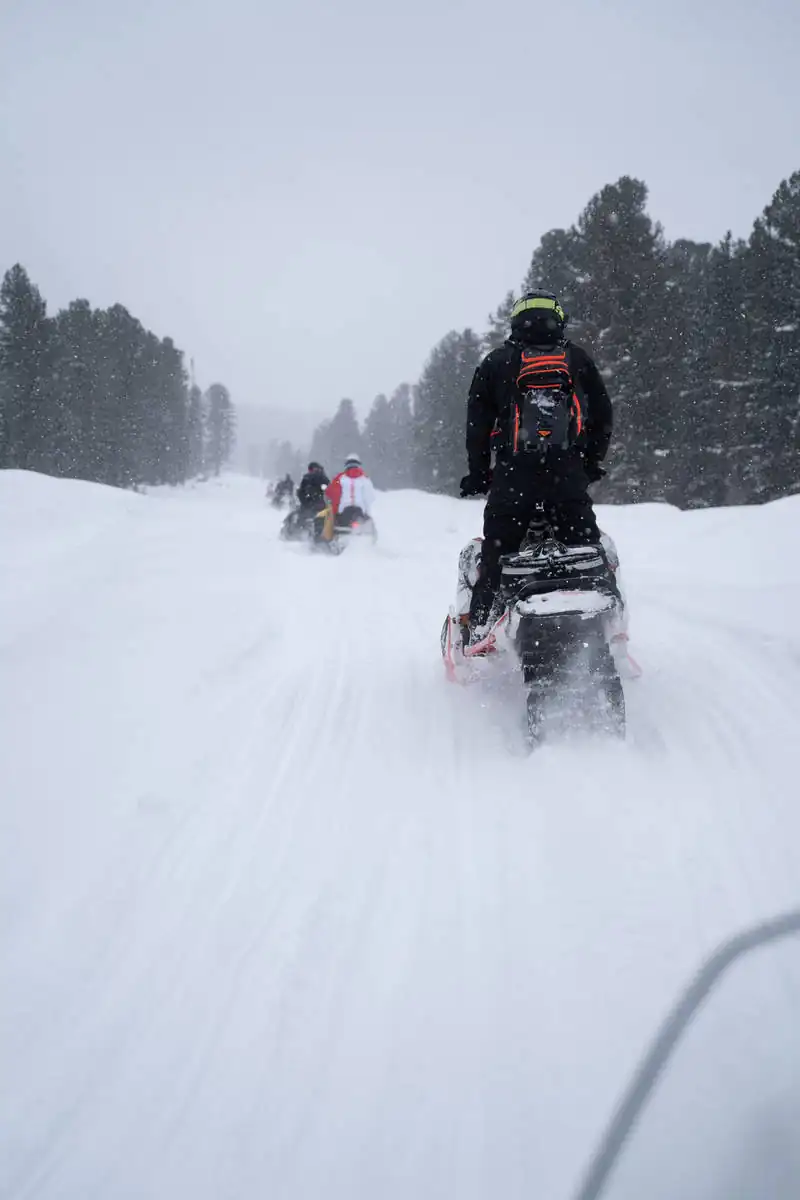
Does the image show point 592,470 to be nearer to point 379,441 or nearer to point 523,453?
point 523,453

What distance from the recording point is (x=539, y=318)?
3.24m

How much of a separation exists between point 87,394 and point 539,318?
→ 166 ft

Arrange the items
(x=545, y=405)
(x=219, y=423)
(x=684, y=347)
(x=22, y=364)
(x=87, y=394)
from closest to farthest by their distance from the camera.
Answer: (x=545, y=405) < (x=684, y=347) < (x=22, y=364) < (x=87, y=394) < (x=219, y=423)

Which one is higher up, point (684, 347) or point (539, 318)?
point (684, 347)

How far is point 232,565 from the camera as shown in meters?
7.82

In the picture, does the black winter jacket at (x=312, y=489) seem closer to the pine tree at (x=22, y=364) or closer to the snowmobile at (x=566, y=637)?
the snowmobile at (x=566, y=637)

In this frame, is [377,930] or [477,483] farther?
[477,483]

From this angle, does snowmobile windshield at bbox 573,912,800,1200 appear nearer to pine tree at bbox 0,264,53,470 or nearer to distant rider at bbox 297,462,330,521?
distant rider at bbox 297,462,330,521

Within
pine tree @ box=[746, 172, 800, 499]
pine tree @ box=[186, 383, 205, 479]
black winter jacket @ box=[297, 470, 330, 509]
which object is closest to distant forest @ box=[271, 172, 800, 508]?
pine tree @ box=[746, 172, 800, 499]

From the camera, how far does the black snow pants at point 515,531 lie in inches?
128

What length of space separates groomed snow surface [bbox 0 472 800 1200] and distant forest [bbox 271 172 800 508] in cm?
2064

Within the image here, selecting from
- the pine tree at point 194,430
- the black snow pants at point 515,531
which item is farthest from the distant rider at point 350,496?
the pine tree at point 194,430

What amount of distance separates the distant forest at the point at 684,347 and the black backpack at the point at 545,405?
2027 centimetres

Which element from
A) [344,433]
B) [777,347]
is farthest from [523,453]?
[344,433]
